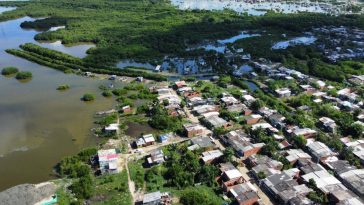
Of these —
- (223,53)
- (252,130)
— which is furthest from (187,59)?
(252,130)

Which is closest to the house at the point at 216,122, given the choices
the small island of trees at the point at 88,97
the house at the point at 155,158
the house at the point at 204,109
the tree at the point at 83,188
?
the house at the point at 204,109

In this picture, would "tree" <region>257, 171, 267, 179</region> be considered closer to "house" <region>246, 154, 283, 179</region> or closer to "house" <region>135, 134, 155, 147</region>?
"house" <region>246, 154, 283, 179</region>

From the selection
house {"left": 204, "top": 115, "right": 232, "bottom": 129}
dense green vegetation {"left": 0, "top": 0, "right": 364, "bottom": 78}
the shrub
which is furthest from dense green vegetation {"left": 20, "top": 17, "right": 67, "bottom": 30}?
house {"left": 204, "top": 115, "right": 232, "bottom": 129}

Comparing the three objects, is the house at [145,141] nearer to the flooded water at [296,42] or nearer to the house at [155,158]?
the house at [155,158]

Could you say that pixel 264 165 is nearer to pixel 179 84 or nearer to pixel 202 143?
pixel 202 143

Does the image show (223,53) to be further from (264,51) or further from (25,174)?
(25,174)

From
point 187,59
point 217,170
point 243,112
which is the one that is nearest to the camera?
point 217,170
